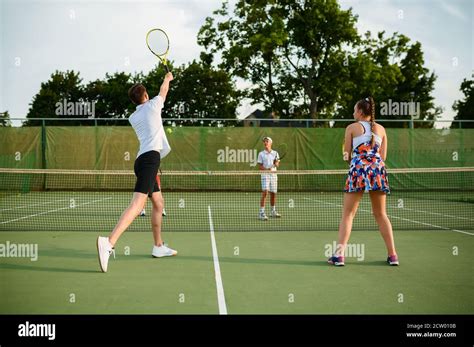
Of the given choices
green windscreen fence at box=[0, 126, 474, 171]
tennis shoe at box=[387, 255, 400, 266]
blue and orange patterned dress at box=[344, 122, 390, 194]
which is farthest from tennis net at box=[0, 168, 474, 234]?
blue and orange patterned dress at box=[344, 122, 390, 194]

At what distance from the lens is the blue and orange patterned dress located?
15.6ft

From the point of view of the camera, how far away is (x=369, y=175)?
Answer: 15.7ft

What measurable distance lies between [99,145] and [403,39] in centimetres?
2109

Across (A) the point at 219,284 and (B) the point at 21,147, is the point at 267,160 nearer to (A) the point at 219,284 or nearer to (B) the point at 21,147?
(A) the point at 219,284

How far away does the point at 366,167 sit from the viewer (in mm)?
Answer: 4801

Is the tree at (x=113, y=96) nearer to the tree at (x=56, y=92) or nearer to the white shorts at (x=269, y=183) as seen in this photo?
the tree at (x=56, y=92)

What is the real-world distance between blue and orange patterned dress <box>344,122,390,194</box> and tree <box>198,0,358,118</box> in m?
21.5

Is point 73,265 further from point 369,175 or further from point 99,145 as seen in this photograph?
point 99,145

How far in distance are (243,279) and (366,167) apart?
1763mm

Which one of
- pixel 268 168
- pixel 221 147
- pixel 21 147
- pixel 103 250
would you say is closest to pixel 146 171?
pixel 103 250

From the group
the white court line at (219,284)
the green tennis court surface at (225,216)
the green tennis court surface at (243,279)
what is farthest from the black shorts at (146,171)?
the green tennis court surface at (225,216)

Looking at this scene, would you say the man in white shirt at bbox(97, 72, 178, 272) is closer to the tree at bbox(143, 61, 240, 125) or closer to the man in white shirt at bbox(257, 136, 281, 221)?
the man in white shirt at bbox(257, 136, 281, 221)

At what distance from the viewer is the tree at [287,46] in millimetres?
26266

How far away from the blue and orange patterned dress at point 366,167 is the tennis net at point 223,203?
284 centimetres
